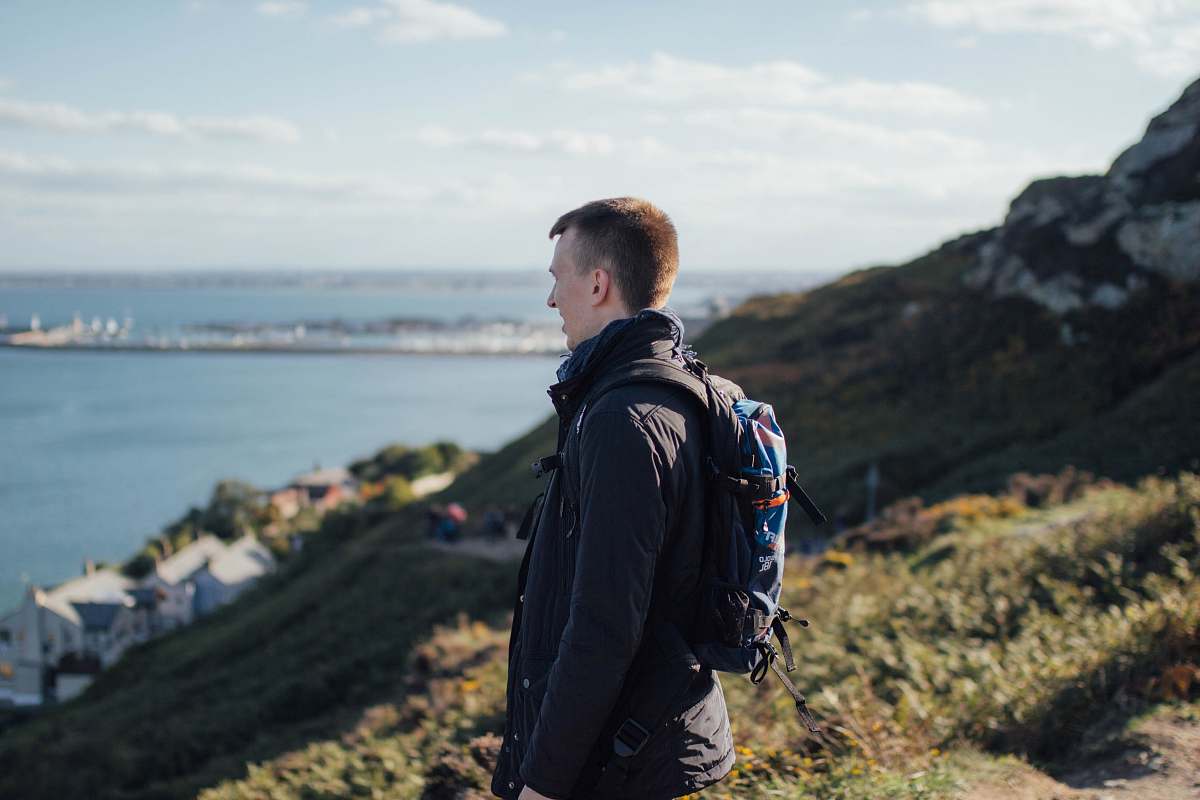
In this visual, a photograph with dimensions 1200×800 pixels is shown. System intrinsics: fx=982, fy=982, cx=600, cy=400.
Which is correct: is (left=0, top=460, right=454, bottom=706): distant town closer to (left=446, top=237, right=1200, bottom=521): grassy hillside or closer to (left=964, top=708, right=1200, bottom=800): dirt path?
(left=446, top=237, right=1200, bottom=521): grassy hillside

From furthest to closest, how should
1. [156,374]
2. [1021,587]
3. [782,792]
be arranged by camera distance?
[156,374]
[1021,587]
[782,792]

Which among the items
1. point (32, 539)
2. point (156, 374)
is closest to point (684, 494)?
point (32, 539)

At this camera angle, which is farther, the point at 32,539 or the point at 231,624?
the point at 32,539

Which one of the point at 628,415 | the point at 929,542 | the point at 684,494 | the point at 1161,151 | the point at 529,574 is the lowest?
the point at 929,542

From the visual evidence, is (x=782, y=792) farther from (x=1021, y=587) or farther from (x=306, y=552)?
(x=306, y=552)

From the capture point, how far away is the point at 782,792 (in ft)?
12.8

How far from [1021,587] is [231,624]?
1820 cm

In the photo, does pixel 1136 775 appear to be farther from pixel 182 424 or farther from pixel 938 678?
pixel 182 424

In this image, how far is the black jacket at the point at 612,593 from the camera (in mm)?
2172

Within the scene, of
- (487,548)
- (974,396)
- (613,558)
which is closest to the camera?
(613,558)

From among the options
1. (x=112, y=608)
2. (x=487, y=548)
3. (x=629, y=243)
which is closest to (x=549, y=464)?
(x=629, y=243)

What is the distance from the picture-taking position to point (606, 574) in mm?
2168

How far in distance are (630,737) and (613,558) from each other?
18.2 inches

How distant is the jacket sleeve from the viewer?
85.1 inches
